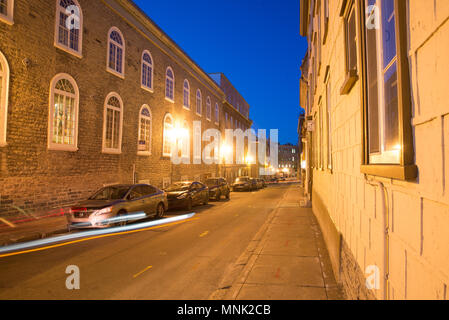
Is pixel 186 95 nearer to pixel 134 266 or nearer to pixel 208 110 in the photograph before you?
pixel 208 110

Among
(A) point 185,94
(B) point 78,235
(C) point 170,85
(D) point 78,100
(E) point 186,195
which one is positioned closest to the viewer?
(B) point 78,235

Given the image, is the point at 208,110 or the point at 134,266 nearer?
the point at 134,266

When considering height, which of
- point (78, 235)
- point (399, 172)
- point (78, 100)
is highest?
point (78, 100)

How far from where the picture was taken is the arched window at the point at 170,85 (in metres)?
23.6

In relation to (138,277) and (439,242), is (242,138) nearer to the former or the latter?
(138,277)

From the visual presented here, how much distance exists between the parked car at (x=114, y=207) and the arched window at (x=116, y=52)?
7.99 meters

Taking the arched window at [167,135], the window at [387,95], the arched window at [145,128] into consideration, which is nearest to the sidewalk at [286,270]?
the window at [387,95]

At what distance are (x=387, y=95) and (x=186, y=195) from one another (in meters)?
14.2

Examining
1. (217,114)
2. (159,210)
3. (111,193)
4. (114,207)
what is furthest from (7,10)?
(217,114)

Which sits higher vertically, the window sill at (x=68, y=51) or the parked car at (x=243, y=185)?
the window sill at (x=68, y=51)

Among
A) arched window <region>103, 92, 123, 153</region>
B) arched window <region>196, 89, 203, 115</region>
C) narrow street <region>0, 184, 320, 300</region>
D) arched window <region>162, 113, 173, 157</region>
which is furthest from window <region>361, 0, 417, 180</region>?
arched window <region>196, 89, 203, 115</region>

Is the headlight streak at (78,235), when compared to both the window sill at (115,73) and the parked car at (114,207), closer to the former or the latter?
the parked car at (114,207)

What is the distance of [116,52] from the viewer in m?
17.3

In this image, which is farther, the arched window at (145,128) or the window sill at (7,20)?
the arched window at (145,128)
